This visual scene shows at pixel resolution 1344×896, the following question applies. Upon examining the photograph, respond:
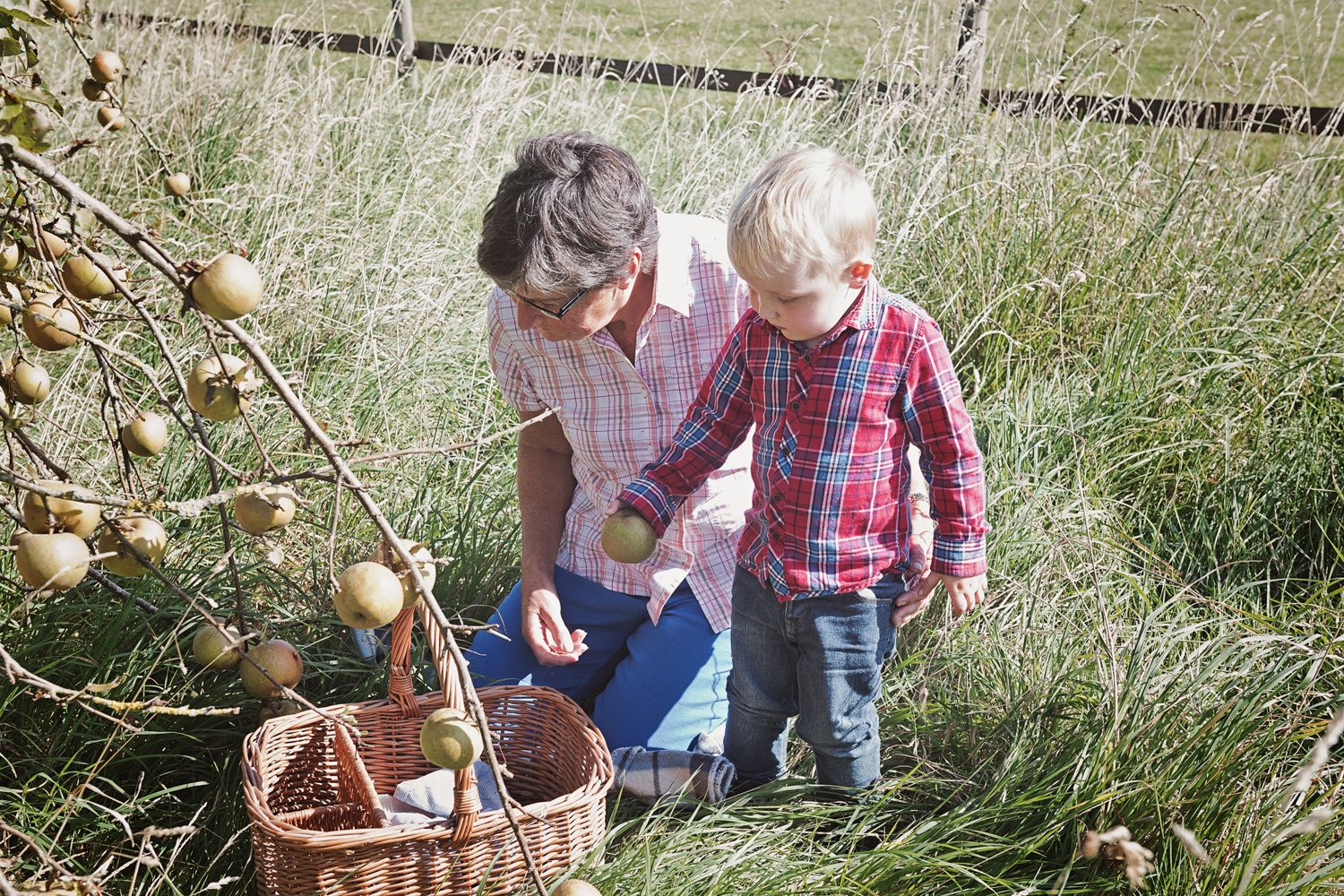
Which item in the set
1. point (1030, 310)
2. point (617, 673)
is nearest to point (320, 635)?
point (617, 673)

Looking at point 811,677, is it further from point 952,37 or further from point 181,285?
point 952,37

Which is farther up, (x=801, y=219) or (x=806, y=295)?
(x=801, y=219)

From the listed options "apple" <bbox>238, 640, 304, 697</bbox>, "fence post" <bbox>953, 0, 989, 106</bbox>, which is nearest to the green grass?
"fence post" <bbox>953, 0, 989, 106</bbox>

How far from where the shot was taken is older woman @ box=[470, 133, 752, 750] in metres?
1.78

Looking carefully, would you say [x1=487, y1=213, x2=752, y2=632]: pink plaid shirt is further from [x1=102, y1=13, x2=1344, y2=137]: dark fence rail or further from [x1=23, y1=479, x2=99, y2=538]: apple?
[x1=102, y1=13, x2=1344, y2=137]: dark fence rail

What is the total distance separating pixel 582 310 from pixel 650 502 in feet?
1.15

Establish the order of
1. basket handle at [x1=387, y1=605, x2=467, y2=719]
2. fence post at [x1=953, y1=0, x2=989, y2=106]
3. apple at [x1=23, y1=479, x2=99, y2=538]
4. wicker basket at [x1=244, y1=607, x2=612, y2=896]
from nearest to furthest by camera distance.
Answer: apple at [x1=23, y1=479, x2=99, y2=538] < basket handle at [x1=387, y1=605, x2=467, y2=719] < wicker basket at [x1=244, y1=607, x2=612, y2=896] < fence post at [x1=953, y1=0, x2=989, y2=106]

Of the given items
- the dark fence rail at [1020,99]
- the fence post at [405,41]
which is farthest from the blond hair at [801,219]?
the fence post at [405,41]

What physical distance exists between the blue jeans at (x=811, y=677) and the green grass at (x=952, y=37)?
78.6 inches

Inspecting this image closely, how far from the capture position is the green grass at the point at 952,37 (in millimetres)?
3119

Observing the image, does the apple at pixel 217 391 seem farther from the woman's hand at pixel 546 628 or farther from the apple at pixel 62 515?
the woman's hand at pixel 546 628

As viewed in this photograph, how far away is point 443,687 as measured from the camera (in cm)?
123

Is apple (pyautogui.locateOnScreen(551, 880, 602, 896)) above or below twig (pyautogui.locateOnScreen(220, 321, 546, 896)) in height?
below

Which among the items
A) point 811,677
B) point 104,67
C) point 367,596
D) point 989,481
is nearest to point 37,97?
point 104,67
